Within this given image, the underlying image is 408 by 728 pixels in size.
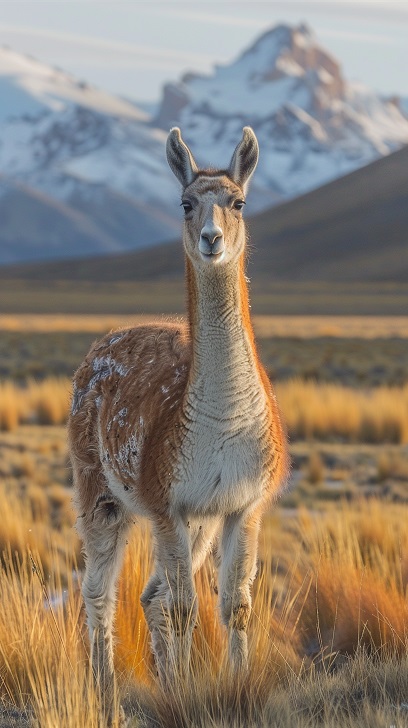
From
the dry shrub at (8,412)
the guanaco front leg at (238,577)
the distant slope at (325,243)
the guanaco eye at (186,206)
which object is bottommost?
the guanaco front leg at (238,577)

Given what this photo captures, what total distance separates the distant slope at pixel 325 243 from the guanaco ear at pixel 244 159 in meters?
97.0

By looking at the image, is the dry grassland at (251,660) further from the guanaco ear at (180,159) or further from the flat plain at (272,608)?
the guanaco ear at (180,159)

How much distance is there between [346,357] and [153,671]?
21351 mm

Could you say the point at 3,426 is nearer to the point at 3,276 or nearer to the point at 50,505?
the point at 50,505

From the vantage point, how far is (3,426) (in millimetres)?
13938

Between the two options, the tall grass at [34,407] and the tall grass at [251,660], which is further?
the tall grass at [34,407]

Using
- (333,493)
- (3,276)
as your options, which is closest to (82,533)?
(333,493)

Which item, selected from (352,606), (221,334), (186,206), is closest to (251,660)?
(352,606)

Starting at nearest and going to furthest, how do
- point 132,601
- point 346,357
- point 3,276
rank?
1. point 132,601
2. point 346,357
3. point 3,276

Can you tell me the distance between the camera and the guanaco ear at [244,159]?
4281mm

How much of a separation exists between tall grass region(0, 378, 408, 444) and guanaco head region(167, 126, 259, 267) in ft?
27.9

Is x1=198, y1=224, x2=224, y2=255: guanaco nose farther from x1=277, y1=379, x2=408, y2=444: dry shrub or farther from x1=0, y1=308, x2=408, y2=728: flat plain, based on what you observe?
x1=277, y1=379, x2=408, y2=444: dry shrub

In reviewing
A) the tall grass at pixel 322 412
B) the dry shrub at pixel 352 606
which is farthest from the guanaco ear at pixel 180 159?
the tall grass at pixel 322 412

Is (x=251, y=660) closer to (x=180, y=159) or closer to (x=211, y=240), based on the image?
(x=211, y=240)
